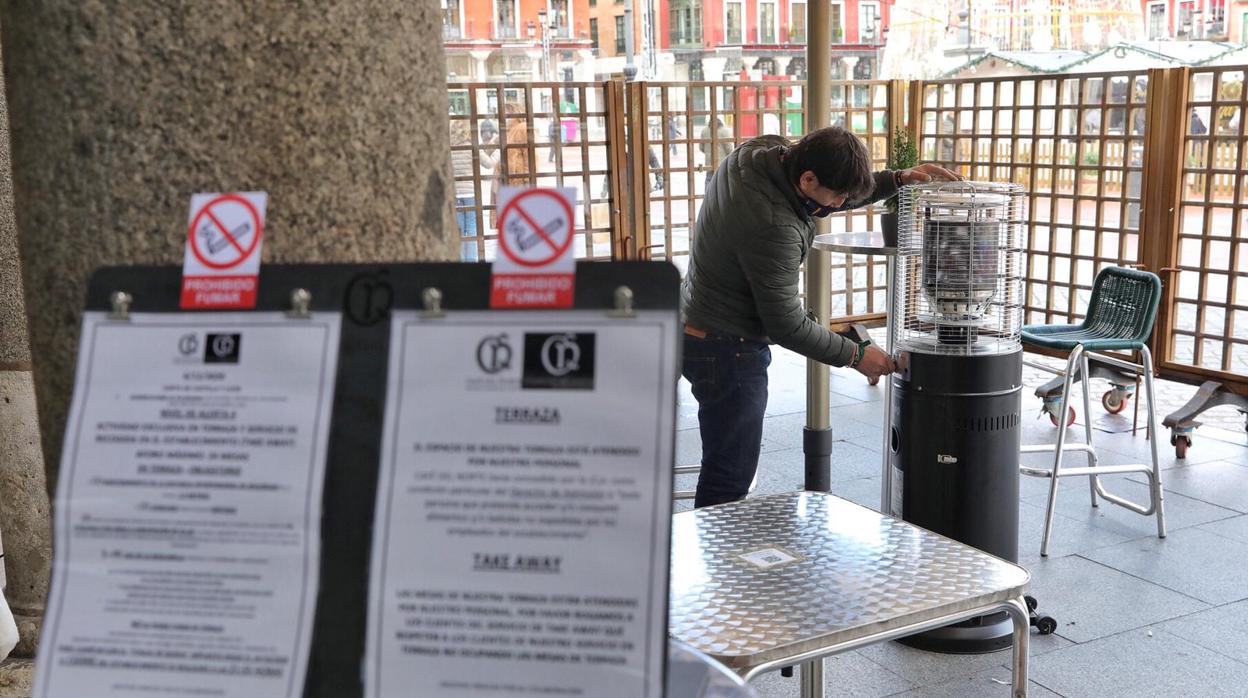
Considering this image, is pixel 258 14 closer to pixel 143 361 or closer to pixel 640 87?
pixel 143 361

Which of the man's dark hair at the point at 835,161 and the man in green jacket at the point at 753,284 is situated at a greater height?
the man's dark hair at the point at 835,161

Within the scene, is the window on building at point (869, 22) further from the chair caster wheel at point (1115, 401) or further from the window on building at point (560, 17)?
the chair caster wheel at point (1115, 401)

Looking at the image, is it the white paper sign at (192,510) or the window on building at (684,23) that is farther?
the window on building at (684,23)

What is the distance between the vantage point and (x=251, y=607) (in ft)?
2.90

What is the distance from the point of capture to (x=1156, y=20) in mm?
5930

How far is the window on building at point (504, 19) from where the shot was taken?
6.93m

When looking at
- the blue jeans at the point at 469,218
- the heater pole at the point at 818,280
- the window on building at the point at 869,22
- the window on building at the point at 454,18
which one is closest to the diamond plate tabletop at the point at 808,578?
the heater pole at the point at 818,280

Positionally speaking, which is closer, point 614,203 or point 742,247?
point 742,247

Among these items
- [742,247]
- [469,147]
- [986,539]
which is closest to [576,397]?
[742,247]

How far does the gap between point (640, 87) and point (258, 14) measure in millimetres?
5481

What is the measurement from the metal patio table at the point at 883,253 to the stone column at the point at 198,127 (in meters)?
2.37

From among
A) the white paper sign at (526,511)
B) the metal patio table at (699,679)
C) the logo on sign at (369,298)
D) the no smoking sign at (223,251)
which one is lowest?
the metal patio table at (699,679)

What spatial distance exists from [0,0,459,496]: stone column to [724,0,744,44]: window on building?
6.86 meters

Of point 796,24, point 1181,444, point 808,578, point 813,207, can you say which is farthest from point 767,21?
point 808,578
